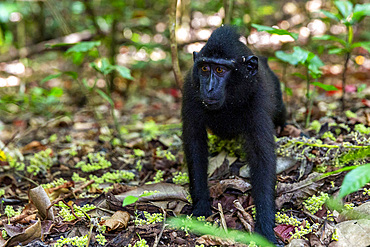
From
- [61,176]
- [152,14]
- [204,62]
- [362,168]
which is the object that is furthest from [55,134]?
[362,168]

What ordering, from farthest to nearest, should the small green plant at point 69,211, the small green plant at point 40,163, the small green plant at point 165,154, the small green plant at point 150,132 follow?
the small green plant at point 150,132 < the small green plant at point 165,154 < the small green plant at point 40,163 < the small green plant at point 69,211

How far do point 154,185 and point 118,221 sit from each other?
87 cm

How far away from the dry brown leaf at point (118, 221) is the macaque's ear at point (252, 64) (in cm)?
201

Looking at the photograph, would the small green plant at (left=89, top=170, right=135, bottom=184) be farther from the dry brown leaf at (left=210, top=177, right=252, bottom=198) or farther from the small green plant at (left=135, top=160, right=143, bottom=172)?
the dry brown leaf at (left=210, top=177, right=252, bottom=198)

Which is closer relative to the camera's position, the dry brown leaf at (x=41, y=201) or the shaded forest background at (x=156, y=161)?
the shaded forest background at (x=156, y=161)

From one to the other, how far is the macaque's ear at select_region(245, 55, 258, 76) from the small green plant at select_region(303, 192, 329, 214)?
148cm

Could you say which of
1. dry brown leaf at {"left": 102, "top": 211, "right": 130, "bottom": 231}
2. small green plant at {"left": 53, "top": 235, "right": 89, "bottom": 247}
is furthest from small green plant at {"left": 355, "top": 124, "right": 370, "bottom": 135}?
small green plant at {"left": 53, "top": 235, "right": 89, "bottom": 247}

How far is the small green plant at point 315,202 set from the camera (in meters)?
3.85

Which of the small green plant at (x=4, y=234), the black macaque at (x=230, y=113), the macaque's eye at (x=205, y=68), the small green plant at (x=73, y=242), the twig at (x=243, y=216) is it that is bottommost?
the twig at (x=243, y=216)

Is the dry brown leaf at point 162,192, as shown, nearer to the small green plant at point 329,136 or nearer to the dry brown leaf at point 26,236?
the dry brown leaf at point 26,236

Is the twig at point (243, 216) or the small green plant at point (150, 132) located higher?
the small green plant at point (150, 132)

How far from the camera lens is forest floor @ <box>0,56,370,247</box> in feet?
11.5

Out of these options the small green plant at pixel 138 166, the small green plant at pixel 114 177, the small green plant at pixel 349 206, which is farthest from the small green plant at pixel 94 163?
the small green plant at pixel 349 206

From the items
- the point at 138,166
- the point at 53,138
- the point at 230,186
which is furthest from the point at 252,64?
the point at 53,138
